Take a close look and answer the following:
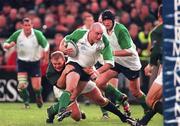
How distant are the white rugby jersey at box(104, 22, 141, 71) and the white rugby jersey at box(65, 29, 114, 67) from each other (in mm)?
1347

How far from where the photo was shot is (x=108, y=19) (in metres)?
13.4

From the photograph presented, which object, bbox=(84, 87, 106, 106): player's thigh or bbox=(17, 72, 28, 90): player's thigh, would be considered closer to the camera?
bbox=(84, 87, 106, 106): player's thigh

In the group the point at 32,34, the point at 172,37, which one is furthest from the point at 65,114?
the point at 32,34

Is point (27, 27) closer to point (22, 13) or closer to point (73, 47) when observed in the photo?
point (22, 13)

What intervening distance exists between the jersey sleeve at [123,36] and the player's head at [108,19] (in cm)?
15

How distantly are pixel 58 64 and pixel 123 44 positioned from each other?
1.76 meters

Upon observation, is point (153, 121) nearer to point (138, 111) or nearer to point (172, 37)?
point (138, 111)

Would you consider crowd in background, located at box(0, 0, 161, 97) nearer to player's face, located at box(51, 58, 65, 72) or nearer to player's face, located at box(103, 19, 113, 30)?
player's face, located at box(103, 19, 113, 30)

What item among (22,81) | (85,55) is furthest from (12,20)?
(85,55)

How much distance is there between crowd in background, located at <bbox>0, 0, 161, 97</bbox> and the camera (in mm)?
20359

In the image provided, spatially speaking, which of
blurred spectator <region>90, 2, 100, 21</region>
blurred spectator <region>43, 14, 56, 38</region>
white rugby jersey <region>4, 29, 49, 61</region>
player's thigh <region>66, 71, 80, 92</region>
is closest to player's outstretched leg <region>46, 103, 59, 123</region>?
player's thigh <region>66, 71, 80, 92</region>

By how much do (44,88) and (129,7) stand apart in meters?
4.37

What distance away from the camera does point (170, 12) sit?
8.17m

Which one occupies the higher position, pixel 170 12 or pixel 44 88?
pixel 170 12
